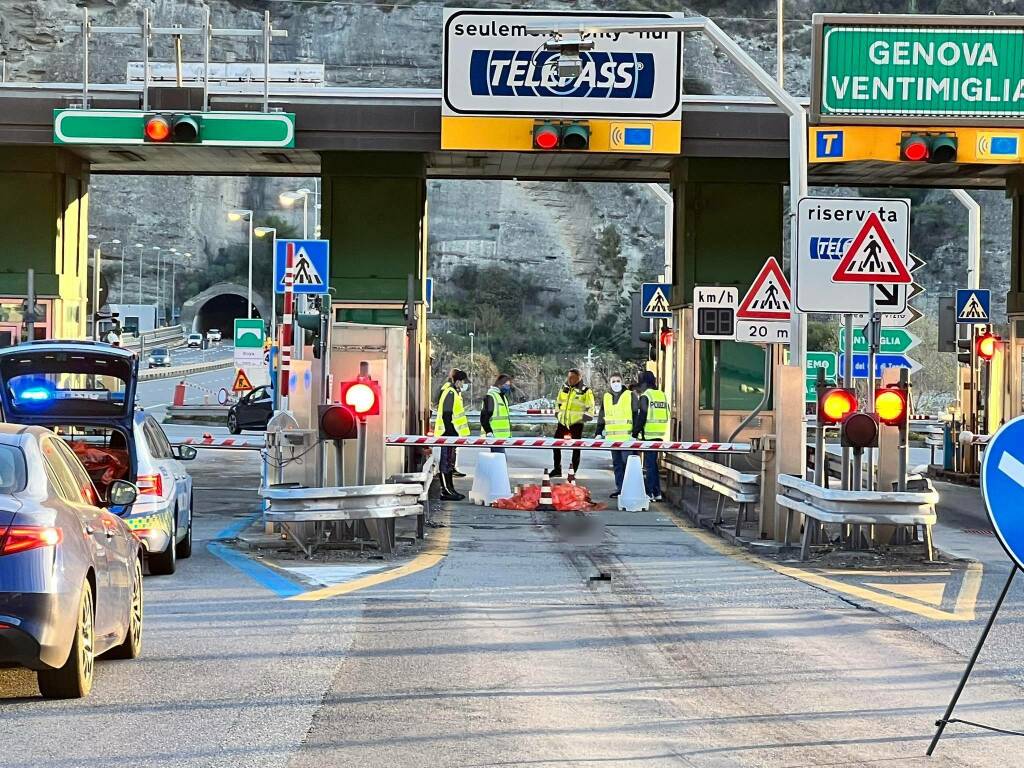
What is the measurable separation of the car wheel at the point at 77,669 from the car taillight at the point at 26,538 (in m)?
0.43

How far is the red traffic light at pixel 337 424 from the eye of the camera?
52.5 feet

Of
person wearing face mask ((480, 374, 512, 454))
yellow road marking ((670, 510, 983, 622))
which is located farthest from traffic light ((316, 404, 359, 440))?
person wearing face mask ((480, 374, 512, 454))

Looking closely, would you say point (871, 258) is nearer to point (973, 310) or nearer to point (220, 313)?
point (973, 310)

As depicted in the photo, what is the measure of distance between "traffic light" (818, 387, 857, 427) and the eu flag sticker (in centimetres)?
864

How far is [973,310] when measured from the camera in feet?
112

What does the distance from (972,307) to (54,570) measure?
28538mm

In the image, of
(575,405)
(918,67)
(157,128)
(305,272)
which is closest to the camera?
(918,67)

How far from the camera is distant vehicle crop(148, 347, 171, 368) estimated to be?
10584 cm

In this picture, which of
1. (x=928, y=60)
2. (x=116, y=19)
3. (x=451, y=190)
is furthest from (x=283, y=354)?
(x=116, y=19)

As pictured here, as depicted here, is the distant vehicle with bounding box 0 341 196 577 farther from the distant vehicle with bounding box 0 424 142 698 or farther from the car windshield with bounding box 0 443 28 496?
the car windshield with bounding box 0 443 28 496

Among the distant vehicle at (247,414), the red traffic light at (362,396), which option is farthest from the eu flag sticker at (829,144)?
the distant vehicle at (247,414)

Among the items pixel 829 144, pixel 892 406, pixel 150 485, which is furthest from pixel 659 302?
pixel 150 485

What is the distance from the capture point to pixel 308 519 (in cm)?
1561

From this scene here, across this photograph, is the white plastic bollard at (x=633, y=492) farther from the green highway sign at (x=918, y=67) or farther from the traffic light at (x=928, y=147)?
the traffic light at (x=928, y=147)
